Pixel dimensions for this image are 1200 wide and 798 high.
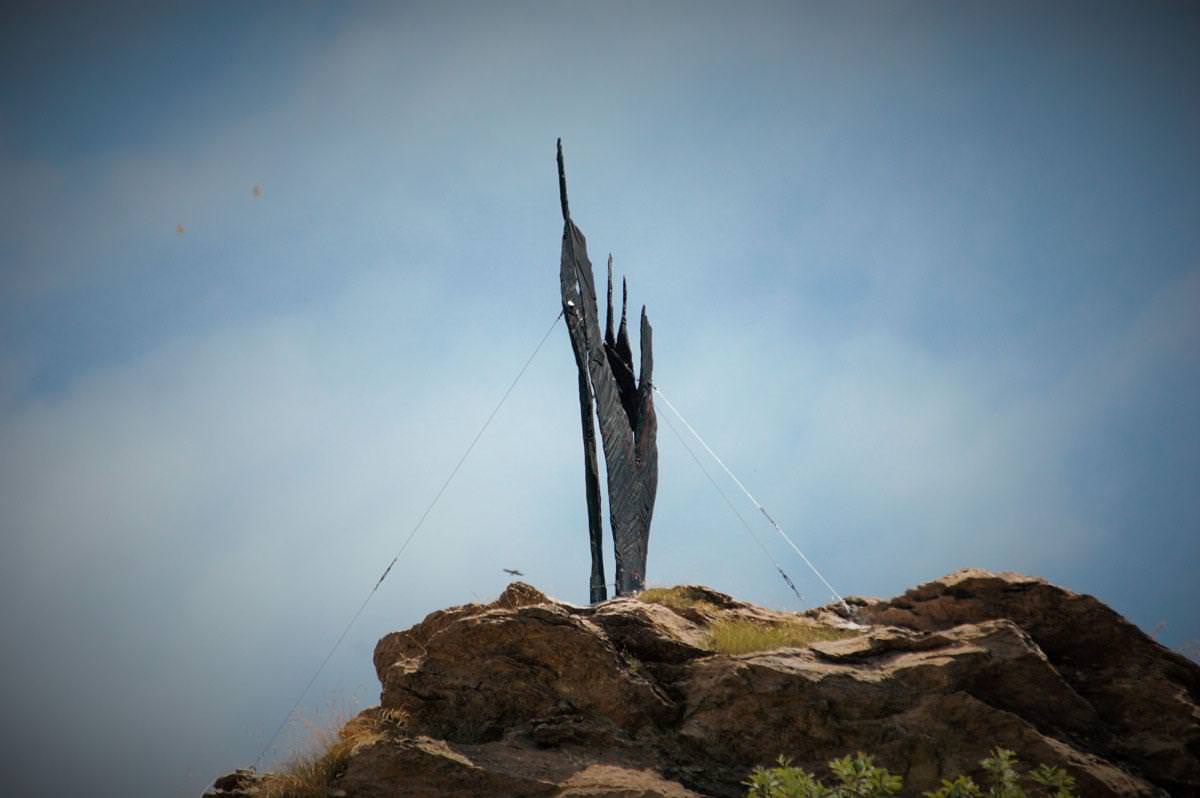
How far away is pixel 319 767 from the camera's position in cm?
662

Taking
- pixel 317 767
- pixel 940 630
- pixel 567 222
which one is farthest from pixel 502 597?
pixel 567 222

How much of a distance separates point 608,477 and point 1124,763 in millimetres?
6761

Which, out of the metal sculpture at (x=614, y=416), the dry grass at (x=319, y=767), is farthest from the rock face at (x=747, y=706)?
the metal sculpture at (x=614, y=416)

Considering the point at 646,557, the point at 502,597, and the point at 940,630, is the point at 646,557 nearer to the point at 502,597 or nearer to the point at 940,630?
the point at 502,597

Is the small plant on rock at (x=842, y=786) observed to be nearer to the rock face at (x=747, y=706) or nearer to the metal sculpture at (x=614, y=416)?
the rock face at (x=747, y=706)

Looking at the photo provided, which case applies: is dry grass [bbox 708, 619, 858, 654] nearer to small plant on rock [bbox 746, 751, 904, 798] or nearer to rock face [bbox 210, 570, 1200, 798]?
rock face [bbox 210, 570, 1200, 798]

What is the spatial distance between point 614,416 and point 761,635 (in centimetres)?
472

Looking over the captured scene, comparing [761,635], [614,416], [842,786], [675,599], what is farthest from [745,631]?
[614,416]

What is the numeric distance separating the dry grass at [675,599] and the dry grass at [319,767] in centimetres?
339

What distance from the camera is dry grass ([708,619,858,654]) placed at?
777cm

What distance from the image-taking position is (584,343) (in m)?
12.4

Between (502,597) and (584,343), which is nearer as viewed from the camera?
(502,597)

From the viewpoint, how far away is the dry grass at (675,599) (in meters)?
8.94

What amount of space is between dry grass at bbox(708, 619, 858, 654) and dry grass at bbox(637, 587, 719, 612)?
45cm
